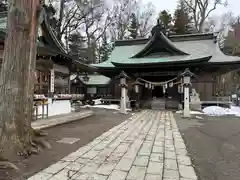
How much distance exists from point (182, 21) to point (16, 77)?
34.0 metres

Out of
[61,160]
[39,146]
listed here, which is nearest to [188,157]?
[61,160]

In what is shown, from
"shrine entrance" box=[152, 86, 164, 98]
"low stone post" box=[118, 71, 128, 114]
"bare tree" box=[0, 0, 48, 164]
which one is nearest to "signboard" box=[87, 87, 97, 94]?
"shrine entrance" box=[152, 86, 164, 98]

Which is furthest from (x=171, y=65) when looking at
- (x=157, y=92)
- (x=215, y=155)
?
(x=215, y=155)

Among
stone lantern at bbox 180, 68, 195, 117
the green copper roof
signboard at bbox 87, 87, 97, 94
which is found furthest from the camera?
signboard at bbox 87, 87, 97, 94

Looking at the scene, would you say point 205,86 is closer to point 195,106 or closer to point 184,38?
point 195,106

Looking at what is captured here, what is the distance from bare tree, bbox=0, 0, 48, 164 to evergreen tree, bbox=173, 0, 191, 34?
32.8 m

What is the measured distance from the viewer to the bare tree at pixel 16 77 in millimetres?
3662

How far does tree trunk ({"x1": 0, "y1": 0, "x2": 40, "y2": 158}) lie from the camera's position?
12.0 feet

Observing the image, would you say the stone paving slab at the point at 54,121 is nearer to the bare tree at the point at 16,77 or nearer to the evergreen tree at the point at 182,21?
the bare tree at the point at 16,77

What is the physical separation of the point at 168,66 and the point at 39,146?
43.8 feet

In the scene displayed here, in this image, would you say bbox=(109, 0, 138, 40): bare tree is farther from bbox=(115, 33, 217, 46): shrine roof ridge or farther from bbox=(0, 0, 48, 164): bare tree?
bbox=(0, 0, 48, 164): bare tree

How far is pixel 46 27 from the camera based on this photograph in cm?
1008

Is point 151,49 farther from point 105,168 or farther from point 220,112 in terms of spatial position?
point 105,168

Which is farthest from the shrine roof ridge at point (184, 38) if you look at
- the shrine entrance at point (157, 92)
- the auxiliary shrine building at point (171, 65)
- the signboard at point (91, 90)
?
the signboard at point (91, 90)
